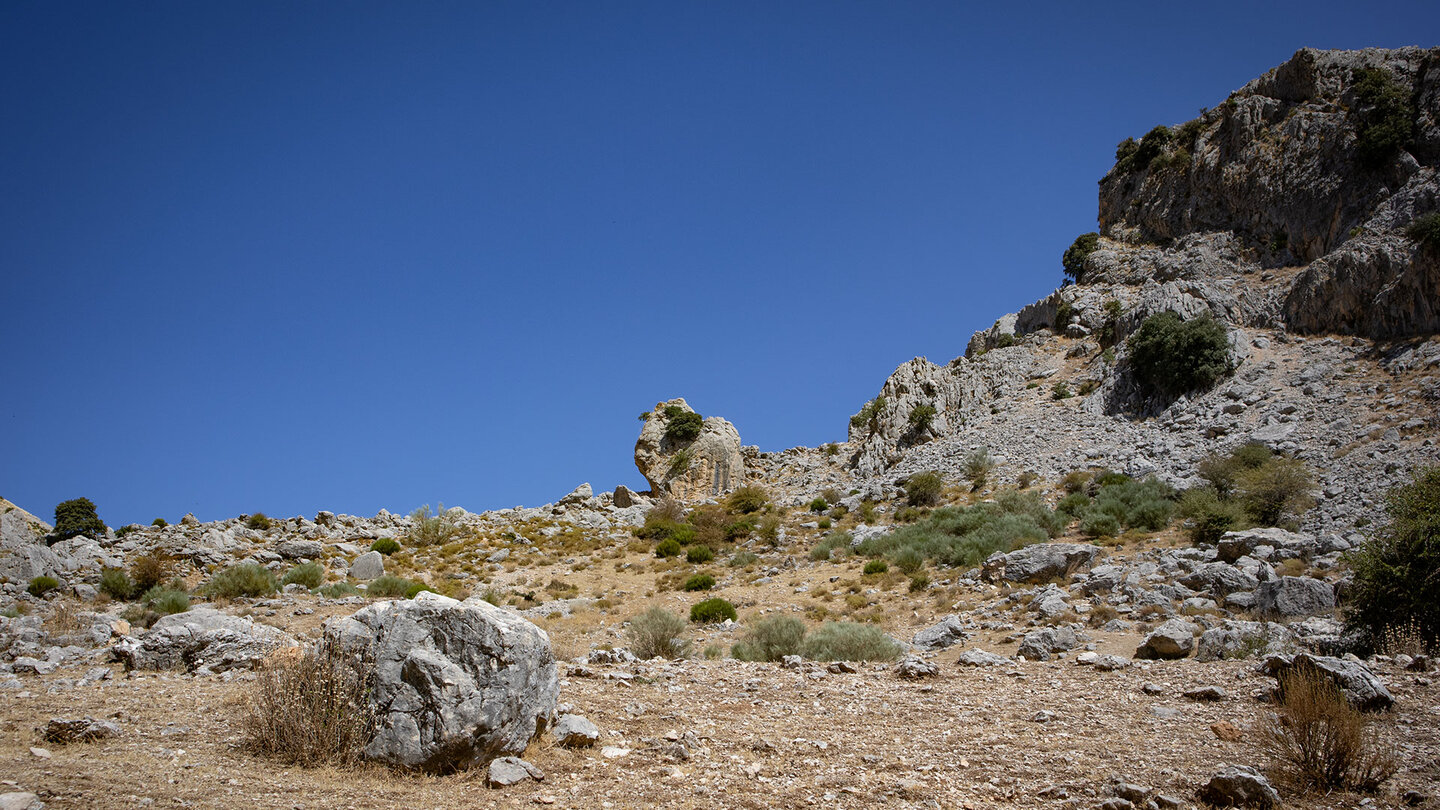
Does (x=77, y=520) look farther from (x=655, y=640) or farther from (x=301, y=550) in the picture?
(x=655, y=640)

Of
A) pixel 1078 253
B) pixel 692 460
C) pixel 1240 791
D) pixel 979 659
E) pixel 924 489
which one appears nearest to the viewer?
pixel 1240 791

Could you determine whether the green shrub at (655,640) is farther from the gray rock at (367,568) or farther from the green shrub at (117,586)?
the green shrub at (117,586)

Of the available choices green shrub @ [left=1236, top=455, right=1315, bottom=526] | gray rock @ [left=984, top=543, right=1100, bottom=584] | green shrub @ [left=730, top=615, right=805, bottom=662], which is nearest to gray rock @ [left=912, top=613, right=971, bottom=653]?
green shrub @ [left=730, top=615, right=805, bottom=662]

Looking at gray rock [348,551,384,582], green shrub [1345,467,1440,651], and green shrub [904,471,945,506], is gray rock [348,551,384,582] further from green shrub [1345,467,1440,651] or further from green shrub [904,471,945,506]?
green shrub [1345,467,1440,651]

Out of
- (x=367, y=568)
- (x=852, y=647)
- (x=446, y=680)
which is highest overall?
(x=367, y=568)

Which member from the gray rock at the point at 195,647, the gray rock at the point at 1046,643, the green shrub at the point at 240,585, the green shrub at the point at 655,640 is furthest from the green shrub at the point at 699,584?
the gray rock at the point at 195,647

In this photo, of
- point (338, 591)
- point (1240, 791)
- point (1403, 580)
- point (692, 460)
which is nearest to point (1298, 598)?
point (1403, 580)

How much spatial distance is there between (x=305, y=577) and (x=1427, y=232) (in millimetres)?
42010

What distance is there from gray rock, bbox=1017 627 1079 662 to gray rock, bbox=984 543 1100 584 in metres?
5.82

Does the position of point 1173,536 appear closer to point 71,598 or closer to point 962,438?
point 962,438

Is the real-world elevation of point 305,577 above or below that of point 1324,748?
above

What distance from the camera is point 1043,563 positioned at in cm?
1748

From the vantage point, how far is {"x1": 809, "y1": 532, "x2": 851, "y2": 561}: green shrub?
25.5 metres

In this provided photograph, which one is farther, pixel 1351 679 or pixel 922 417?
pixel 922 417
